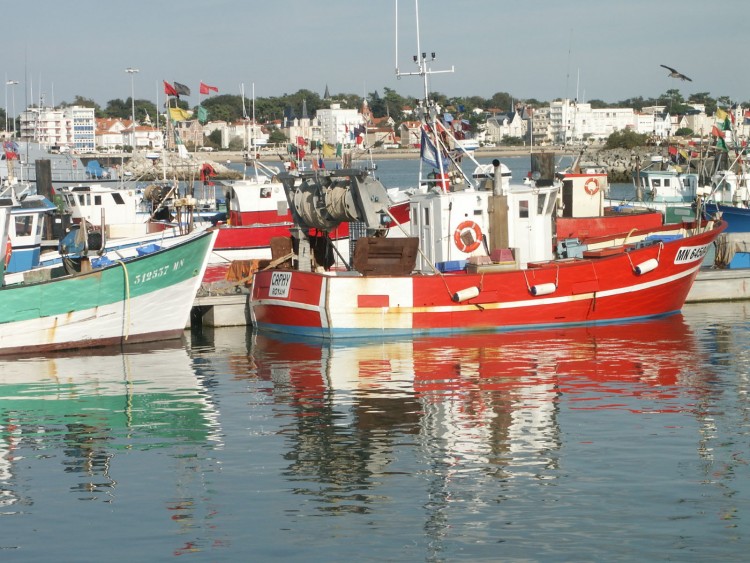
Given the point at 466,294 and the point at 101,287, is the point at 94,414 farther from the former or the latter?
the point at 466,294

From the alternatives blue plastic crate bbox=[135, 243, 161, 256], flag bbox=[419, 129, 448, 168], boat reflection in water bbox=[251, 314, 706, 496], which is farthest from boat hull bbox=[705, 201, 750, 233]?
blue plastic crate bbox=[135, 243, 161, 256]

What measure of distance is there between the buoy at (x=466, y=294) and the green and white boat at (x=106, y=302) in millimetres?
5404

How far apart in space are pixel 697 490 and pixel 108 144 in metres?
177

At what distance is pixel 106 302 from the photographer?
23.9 m

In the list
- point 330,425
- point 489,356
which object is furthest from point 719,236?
point 330,425

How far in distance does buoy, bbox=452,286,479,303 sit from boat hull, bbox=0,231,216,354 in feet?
17.7

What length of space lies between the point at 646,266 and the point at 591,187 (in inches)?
397

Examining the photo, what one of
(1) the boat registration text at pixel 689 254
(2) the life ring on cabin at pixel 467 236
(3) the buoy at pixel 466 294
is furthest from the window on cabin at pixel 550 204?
(3) the buoy at pixel 466 294

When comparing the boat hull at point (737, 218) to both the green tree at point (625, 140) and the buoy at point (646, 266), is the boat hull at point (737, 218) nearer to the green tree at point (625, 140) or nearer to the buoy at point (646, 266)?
the buoy at point (646, 266)

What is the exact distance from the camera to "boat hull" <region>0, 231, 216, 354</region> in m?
23.2

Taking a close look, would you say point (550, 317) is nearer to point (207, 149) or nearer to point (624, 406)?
point (624, 406)

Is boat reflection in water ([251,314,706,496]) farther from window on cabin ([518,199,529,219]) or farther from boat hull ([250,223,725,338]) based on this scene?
window on cabin ([518,199,529,219])

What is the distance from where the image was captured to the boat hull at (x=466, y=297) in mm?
23969

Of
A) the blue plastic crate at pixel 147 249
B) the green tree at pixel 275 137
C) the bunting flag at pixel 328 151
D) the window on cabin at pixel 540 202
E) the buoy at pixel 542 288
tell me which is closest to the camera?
the buoy at pixel 542 288
